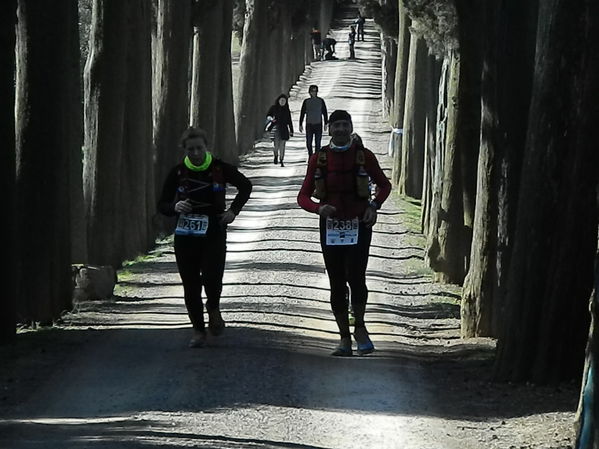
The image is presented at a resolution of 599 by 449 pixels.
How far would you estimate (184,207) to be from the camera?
1265cm

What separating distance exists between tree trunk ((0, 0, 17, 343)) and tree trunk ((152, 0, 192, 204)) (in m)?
14.0

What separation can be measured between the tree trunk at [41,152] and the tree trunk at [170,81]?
38.9ft

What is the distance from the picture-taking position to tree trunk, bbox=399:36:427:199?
31.8 metres

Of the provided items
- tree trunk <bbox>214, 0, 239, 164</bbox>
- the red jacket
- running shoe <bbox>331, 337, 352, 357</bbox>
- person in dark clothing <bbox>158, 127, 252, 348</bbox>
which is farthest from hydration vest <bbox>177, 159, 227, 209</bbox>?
tree trunk <bbox>214, 0, 239, 164</bbox>

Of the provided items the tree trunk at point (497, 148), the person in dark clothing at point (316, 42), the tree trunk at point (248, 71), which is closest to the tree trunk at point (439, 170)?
the tree trunk at point (497, 148)

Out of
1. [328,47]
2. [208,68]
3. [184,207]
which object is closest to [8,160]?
[184,207]

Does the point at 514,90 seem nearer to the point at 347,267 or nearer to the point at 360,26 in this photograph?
the point at 347,267

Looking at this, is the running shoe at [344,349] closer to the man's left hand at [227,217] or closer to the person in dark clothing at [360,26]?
the man's left hand at [227,217]

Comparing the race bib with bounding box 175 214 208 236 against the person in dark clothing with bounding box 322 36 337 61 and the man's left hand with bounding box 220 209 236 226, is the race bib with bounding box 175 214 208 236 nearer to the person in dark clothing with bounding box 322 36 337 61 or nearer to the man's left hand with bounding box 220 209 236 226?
the man's left hand with bounding box 220 209 236 226

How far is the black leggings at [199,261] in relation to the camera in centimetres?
1288

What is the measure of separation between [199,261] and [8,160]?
84.3 inches

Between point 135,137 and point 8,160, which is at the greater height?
point 8,160

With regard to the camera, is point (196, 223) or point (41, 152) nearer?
point (196, 223)

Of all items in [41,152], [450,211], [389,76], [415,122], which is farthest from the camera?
[389,76]
